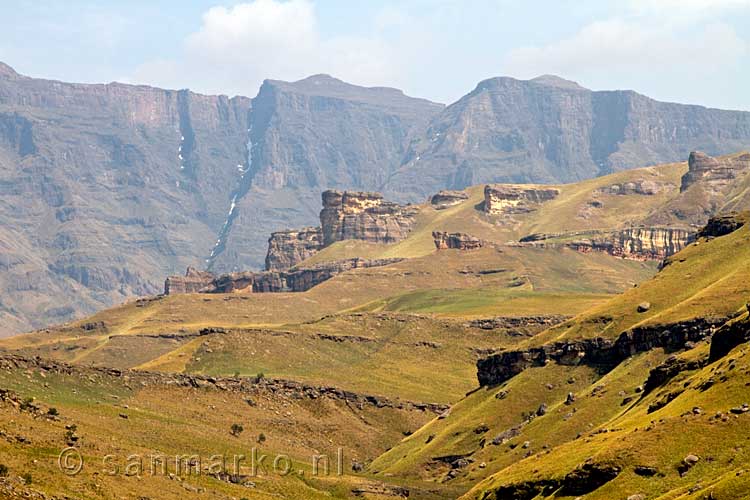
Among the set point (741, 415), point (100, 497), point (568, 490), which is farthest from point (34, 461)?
point (741, 415)

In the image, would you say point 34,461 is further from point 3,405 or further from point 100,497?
point 3,405

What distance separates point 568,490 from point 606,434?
25.8 meters

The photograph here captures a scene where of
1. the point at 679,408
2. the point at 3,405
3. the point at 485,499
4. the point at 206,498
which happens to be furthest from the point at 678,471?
the point at 3,405

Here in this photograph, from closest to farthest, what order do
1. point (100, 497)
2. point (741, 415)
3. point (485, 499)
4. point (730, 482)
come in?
point (730, 482) → point (100, 497) → point (741, 415) → point (485, 499)

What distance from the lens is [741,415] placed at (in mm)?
168375

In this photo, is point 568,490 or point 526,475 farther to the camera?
point 526,475

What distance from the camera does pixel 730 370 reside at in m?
186

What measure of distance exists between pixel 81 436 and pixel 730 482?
86714 millimetres

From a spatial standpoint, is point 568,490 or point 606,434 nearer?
point 568,490

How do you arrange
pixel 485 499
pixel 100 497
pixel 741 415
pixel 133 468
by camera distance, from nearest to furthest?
pixel 100 497
pixel 741 415
pixel 133 468
pixel 485 499

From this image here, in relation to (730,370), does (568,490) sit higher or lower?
lower

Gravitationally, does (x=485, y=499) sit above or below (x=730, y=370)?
below

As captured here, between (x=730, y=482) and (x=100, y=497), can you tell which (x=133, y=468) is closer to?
(x=100, y=497)

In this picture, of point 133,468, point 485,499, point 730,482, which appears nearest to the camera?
point 730,482
